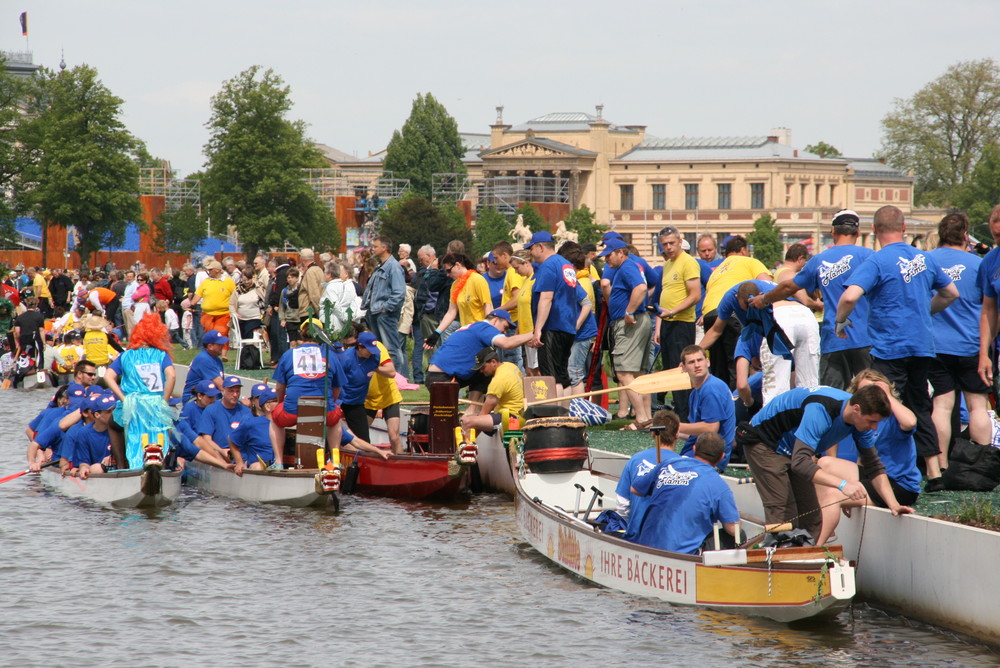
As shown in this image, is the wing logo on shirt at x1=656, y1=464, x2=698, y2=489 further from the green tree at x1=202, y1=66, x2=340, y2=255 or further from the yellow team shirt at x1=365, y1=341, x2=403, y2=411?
the green tree at x1=202, y1=66, x2=340, y2=255

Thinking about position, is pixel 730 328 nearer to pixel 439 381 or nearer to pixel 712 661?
pixel 439 381

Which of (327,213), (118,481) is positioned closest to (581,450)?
(118,481)

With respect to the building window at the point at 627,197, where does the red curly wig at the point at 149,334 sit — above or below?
below

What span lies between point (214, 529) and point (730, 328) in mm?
5558

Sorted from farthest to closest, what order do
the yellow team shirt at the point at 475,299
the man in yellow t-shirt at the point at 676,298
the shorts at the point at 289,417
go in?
the yellow team shirt at the point at 475,299
the man in yellow t-shirt at the point at 676,298
the shorts at the point at 289,417

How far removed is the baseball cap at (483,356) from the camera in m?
14.5

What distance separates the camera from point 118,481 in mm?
14070

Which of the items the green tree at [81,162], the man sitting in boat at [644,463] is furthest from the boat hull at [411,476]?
the green tree at [81,162]

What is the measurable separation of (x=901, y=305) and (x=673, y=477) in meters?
2.66

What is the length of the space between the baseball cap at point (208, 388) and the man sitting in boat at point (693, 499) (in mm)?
6802

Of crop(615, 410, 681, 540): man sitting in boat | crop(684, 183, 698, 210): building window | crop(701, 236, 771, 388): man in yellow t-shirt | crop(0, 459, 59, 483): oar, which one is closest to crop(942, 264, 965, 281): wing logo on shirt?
crop(701, 236, 771, 388): man in yellow t-shirt

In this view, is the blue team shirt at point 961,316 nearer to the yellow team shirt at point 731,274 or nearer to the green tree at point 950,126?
the yellow team shirt at point 731,274

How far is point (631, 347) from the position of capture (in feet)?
49.6

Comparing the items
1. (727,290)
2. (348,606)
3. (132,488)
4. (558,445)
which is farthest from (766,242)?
(348,606)
